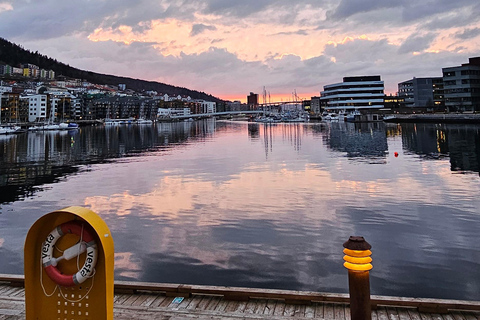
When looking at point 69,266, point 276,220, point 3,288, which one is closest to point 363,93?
point 276,220

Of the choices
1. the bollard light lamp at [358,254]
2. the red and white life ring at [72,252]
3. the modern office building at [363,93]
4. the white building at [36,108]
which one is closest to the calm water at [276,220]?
the bollard light lamp at [358,254]

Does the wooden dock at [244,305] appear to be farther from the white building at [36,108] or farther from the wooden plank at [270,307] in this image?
the white building at [36,108]

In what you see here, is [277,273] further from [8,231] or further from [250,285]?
[8,231]

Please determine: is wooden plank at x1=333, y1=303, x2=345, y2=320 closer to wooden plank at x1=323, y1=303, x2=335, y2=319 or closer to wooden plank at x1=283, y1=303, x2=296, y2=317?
wooden plank at x1=323, y1=303, x2=335, y2=319

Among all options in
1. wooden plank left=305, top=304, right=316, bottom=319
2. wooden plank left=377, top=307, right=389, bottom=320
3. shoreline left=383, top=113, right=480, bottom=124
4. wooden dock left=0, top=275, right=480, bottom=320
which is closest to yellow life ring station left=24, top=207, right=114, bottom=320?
A: wooden dock left=0, top=275, right=480, bottom=320

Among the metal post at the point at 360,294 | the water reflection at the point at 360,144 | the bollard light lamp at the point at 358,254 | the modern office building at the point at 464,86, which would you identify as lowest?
the metal post at the point at 360,294

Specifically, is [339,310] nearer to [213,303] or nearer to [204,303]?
[213,303]

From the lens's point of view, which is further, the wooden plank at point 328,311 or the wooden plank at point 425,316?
the wooden plank at point 328,311

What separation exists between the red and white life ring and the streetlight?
291cm

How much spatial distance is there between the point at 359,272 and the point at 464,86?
141 meters

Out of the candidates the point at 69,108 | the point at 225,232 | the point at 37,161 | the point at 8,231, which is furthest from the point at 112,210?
the point at 69,108

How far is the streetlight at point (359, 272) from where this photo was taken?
4254 millimetres

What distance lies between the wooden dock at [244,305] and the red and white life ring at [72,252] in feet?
5.14

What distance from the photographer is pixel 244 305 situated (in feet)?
20.7
